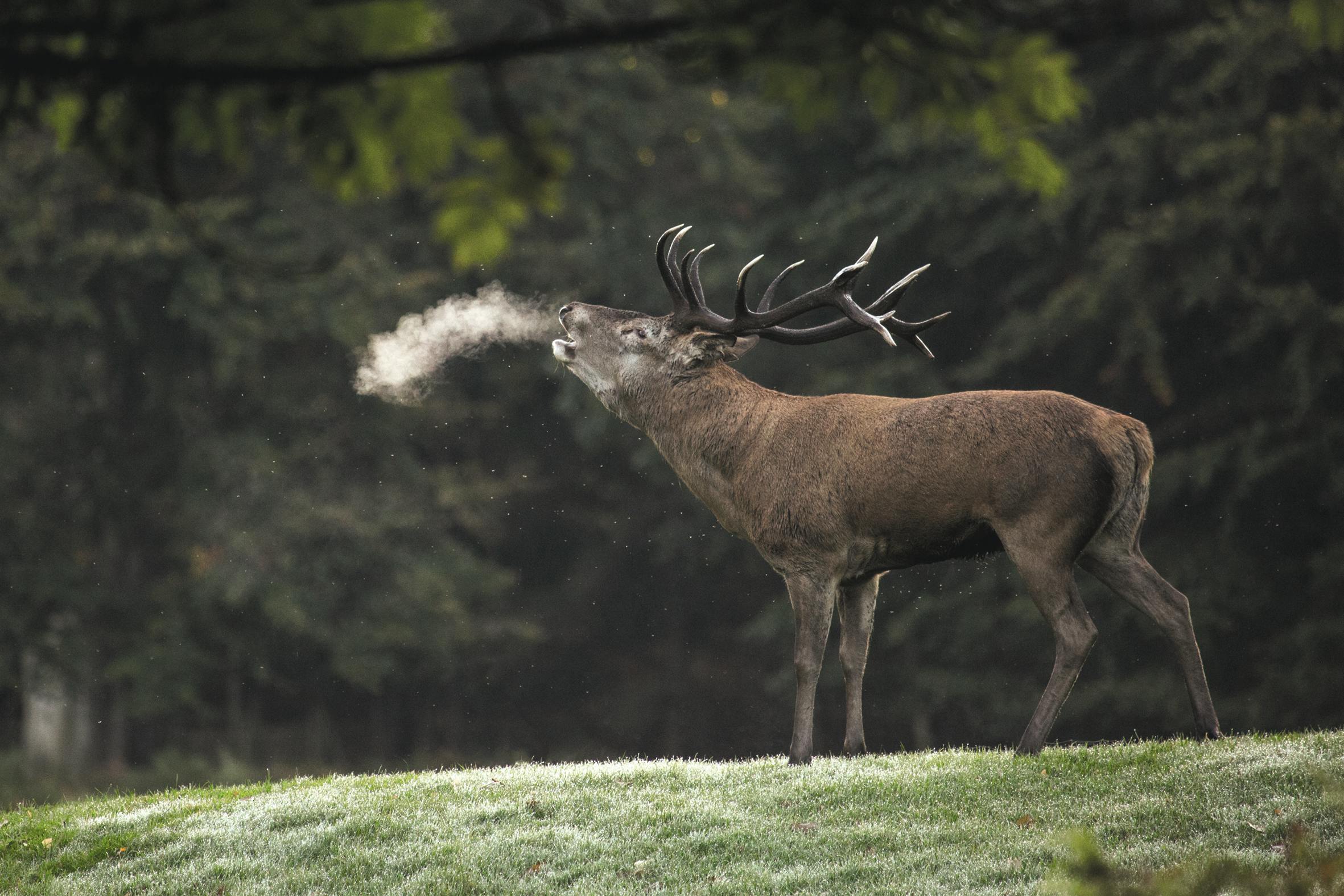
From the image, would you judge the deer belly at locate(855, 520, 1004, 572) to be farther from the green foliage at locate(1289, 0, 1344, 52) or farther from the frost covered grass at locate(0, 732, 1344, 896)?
the green foliage at locate(1289, 0, 1344, 52)

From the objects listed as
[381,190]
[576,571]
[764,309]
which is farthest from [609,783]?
[576,571]

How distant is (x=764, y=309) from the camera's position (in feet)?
27.8

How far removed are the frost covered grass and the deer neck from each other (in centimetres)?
166

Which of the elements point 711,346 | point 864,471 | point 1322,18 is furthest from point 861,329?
point 1322,18

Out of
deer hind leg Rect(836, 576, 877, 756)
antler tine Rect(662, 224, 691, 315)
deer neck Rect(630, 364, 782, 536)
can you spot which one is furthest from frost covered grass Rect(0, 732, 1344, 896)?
antler tine Rect(662, 224, 691, 315)

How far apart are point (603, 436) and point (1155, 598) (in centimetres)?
1562

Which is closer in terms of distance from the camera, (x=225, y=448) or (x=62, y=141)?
(x=62, y=141)

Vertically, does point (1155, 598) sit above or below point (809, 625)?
above

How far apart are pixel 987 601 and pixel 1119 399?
3.29 m

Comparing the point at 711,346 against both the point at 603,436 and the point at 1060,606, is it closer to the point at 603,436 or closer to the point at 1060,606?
the point at 1060,606

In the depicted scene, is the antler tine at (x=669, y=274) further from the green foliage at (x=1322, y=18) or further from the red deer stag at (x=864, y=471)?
the green foliage at (x=1322, y=18)

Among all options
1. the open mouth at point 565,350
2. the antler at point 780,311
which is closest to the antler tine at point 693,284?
the antler at point 780,311

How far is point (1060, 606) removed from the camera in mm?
7223

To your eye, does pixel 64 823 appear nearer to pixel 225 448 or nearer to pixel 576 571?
pixel 225 448
